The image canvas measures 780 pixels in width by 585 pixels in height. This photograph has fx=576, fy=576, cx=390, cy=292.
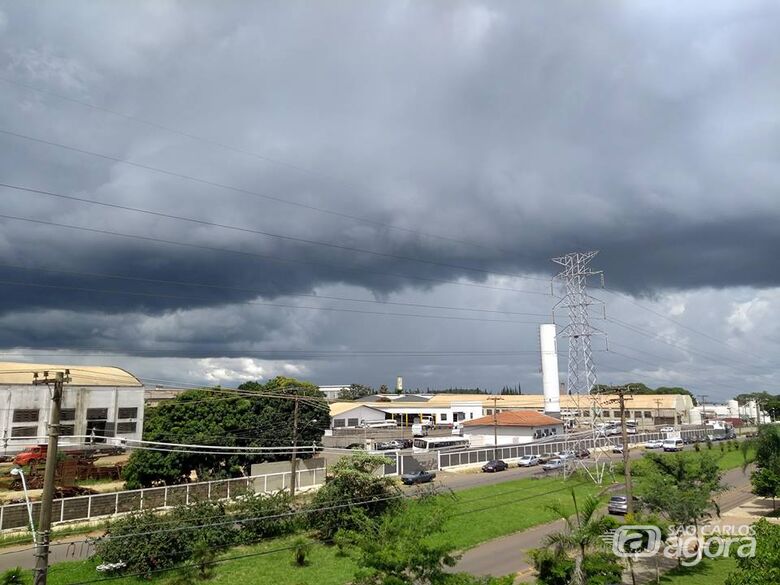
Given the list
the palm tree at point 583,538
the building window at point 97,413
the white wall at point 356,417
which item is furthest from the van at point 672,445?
the building window at point 97,413

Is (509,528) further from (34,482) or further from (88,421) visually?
(88,421)

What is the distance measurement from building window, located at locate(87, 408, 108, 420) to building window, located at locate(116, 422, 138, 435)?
71.1 inches

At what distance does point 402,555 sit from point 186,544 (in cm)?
1995

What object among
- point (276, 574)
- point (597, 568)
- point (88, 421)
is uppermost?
point (88, 421)

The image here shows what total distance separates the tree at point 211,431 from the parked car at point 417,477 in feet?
36.1

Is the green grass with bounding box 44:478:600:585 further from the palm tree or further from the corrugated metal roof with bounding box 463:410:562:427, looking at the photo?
the corrugated metal roof with bounding box 463:410:562:427

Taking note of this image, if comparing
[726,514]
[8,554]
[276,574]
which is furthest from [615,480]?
[8,554]

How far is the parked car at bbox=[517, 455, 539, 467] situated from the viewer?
6328cm

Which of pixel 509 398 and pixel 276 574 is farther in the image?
pixel 509 398

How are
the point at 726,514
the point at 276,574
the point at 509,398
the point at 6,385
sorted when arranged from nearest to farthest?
1. the point at 276,574
2. the point at 726,514
3. the point at 6,385
4. the point at 509,398

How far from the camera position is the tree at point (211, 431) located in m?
44.8

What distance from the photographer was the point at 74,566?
1150 inches

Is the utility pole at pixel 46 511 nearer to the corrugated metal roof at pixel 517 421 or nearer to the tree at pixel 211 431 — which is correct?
the tree at pixel 211 431

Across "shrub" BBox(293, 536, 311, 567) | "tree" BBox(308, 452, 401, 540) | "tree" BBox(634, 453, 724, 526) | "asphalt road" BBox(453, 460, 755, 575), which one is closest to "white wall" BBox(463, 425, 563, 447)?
"asphalt road" BBox(453, 460, 755, 575)
